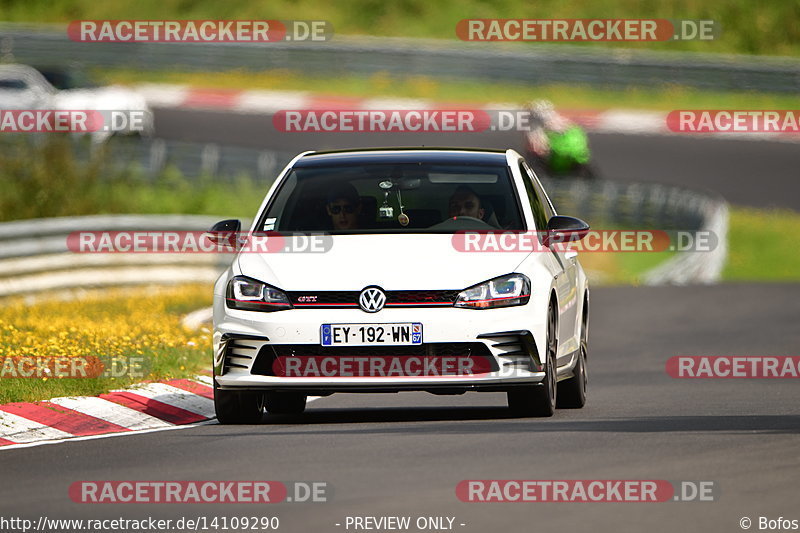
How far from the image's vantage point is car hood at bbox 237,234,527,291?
33.8 ft

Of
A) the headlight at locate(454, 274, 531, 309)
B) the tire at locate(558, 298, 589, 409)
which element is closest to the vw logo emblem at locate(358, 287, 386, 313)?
the headlight at locate(454, 274, 531, 309)

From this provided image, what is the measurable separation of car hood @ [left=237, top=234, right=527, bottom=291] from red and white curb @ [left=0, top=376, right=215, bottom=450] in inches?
46.5

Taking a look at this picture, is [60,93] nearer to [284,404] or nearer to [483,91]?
[483,91]

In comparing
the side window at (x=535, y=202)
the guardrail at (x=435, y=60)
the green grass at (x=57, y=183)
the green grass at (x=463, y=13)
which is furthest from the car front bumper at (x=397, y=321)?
the green grass at (x=463, y=13)

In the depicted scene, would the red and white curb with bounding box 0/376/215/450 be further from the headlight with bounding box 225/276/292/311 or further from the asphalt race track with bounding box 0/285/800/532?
the headlight with bounding box 225/276/292/311

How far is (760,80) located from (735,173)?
6.17 m

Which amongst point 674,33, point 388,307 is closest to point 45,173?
point 388,307

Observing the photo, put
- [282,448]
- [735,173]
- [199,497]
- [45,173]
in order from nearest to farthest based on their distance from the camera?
1. [199,497]
2. [282,448]
3. [45,173]
4. [735,173]

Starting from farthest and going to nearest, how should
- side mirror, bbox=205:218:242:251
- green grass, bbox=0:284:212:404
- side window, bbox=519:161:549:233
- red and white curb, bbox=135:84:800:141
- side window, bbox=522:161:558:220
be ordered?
red and white curb, bbox=135:84:800:141 → side window, bbox=522:161:558:220 → green grass, bbox=0:284:212:404 → side window, bbox=519:161:549:233 → side mirror, bbox=205:218:242:251

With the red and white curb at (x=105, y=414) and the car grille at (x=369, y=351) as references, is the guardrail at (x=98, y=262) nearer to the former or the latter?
the red and white curb at (x=105, y=414)

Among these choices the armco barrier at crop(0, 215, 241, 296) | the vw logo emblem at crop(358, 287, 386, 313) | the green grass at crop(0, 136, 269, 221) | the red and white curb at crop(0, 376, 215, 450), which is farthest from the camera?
the green grass at crop(0, 136, 269, 221)

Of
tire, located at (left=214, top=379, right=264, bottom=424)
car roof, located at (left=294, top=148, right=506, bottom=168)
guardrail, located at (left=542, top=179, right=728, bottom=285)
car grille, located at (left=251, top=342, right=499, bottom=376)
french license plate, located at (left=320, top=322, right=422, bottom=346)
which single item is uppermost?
car roof, located at (left=294, top=148, right=506, bottom=168)

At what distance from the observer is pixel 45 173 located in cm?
2584

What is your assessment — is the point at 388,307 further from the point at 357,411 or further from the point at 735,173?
the point at 735,173
